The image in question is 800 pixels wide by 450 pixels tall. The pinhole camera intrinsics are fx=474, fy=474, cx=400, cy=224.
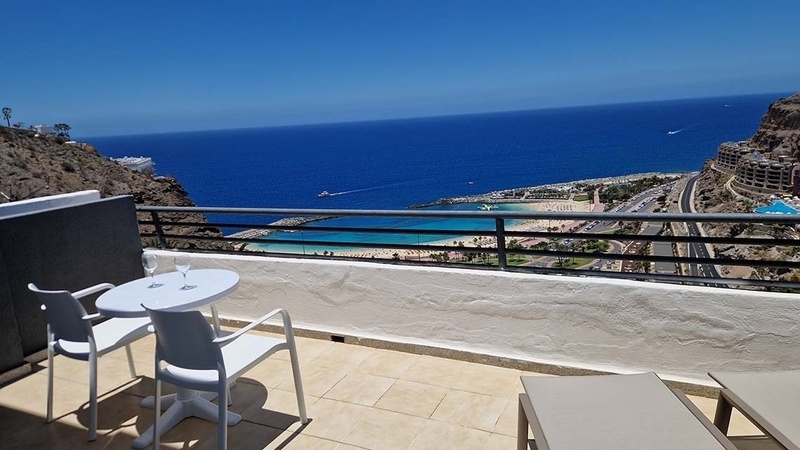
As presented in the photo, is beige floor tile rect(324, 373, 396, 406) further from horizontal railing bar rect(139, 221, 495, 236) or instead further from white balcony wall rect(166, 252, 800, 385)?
horizontal railing bar rect(139, 221, 495, 236)

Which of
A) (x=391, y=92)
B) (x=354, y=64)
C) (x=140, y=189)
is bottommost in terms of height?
(x=140, y=189)

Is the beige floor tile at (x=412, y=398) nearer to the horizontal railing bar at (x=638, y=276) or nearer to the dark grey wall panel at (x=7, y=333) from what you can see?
the horizontal railing bar at (x=638, y=276)

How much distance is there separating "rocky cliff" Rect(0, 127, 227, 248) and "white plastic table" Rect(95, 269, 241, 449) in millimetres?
12627

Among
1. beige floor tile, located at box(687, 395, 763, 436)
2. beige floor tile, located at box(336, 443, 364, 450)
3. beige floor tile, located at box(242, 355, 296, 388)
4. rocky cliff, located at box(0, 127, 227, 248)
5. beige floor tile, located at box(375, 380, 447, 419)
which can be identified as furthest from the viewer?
rocky cliff, located at box(0, 127, 227, 248)

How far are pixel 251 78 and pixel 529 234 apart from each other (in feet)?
222

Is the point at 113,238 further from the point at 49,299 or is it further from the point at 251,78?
the point at 251,78

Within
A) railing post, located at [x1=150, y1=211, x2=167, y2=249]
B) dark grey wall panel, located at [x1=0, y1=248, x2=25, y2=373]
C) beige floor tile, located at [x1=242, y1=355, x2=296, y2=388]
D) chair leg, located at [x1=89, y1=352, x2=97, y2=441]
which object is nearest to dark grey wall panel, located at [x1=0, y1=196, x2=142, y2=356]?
dark grey wall panel, located at [x1=0, y1=248, x2=25, y2=373]

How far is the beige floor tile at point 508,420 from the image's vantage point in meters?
2.50

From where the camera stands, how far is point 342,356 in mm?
3533

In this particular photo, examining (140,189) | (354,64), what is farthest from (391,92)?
(140,189)

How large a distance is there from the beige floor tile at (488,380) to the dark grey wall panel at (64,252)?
10.6ft

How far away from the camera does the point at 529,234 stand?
10.1 ft

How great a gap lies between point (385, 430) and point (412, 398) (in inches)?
14.0

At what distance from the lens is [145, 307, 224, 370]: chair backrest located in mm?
2082
